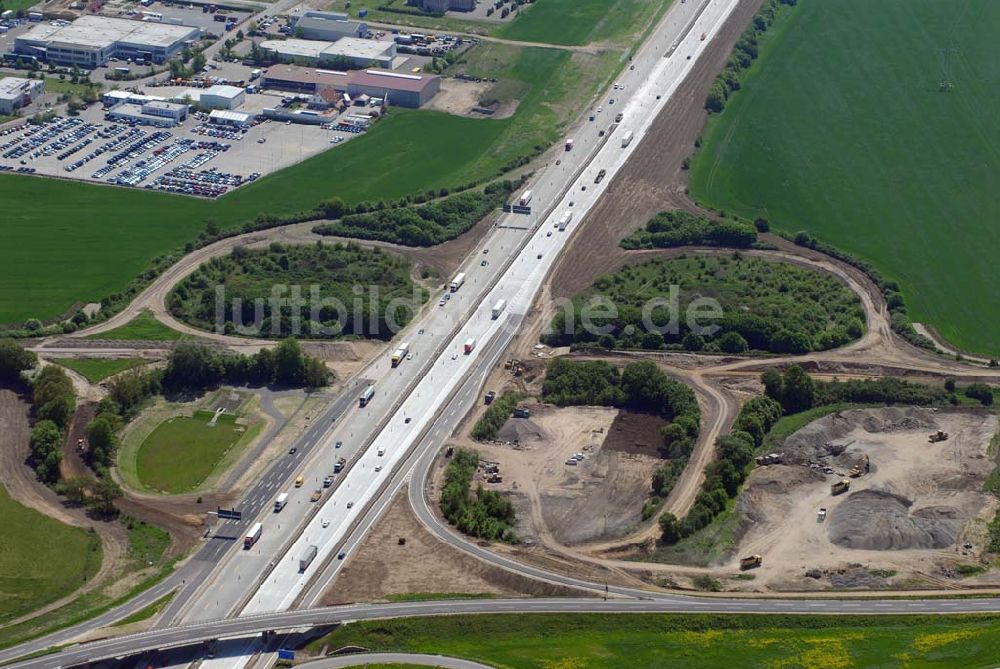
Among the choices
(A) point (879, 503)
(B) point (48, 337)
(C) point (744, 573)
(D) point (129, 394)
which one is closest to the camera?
(C) point (744, 573)

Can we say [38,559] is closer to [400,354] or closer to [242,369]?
[242,369]

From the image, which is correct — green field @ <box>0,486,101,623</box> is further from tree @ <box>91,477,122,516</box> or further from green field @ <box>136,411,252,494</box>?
green field @ <box>136,411,252,494</box>

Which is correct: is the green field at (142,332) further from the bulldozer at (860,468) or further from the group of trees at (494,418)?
the bulldozer at (860,468)

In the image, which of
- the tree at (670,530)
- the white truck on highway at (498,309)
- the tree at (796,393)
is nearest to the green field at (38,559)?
the tree at (670,530)

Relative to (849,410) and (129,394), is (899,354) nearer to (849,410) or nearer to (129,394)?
(849,410)

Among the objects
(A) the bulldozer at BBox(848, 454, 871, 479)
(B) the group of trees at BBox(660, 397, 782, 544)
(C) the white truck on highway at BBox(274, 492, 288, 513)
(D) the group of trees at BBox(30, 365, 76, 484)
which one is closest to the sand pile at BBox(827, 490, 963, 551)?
(A) the bulldozer at BBox(848, 454, 871, 479)

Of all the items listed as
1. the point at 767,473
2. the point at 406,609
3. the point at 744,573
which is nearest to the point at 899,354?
the point at 767,473

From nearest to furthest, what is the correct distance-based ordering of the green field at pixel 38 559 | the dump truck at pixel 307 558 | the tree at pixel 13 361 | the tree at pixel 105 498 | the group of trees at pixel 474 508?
the green field at pixel 38 559 < the dump truck at pixel 307 558 < the group of trees at pixel 474 508 < the tree at pixel 105 498 < the tree at pixel 13 361
